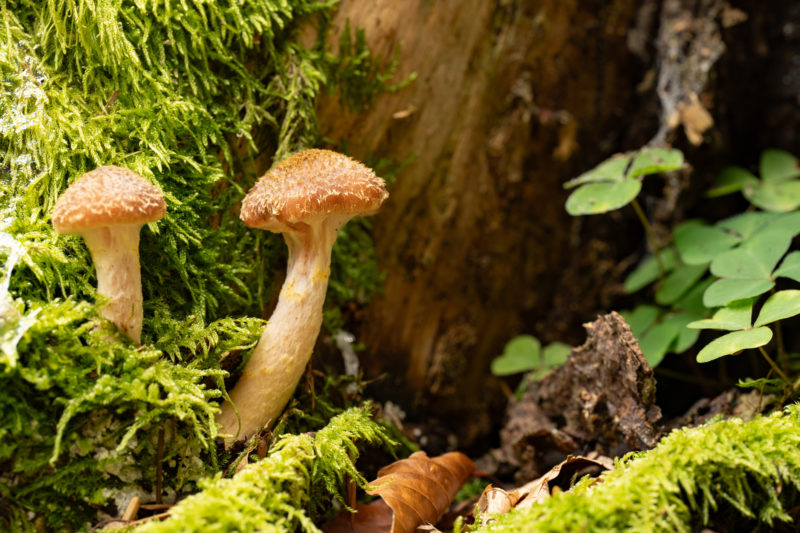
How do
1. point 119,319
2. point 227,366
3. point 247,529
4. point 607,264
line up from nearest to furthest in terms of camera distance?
1. point 247,529
2. point 119,319
3. point 227,366
4. point 607,264

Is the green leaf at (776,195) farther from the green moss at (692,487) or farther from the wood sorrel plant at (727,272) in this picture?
the green moss at (692,487)

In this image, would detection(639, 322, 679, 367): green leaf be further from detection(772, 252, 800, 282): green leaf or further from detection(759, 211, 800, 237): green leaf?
detection(759, 211, 800, 237): green leaf

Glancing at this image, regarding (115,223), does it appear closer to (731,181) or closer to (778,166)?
(731,181)

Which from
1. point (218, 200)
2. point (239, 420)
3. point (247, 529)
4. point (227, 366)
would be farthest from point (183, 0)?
point (247, 529)

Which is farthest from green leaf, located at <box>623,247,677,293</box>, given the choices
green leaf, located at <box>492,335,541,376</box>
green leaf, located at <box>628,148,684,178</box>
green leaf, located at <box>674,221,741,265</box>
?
green leaf, located at <box>492,335,541,376</box>

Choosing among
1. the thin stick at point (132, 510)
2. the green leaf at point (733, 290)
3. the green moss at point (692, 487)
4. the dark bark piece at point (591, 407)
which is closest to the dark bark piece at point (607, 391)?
the dark bark piece at point (591, 407)

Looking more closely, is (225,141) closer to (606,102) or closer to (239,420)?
(239,420)
